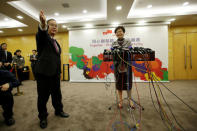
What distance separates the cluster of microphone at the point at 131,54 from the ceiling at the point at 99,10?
2048 mm

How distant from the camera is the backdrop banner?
12.2ft

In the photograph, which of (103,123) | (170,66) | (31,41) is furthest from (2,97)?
(170,66)

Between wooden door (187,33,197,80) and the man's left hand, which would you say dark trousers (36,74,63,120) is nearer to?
the man's left hand

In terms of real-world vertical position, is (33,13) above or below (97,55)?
above

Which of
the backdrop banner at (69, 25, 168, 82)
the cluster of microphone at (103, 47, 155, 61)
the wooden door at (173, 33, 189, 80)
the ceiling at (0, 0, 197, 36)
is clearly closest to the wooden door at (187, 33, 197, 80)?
the wooden door at (173, 33, 189, 80)

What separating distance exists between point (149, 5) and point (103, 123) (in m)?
3.84

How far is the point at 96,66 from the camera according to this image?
158 inches

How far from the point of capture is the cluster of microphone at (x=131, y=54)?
1.03m

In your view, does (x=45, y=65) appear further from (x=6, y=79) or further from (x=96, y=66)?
(x=96, y=66)

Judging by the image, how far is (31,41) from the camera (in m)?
5.09

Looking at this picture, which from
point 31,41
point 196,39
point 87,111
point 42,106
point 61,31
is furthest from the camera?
point 31,41

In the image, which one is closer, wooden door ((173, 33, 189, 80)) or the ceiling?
the ceiling

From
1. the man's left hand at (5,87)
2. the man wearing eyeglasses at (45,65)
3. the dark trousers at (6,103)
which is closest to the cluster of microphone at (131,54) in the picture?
the man wearing eyeglasses at (45,65)

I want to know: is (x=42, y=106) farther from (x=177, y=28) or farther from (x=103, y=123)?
(x=177, y=28)
